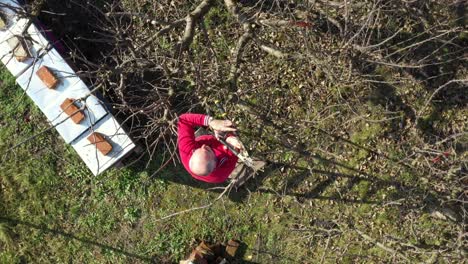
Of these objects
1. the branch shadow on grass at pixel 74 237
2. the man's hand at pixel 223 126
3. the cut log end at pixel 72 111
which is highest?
the cut log end at pixel 72 111

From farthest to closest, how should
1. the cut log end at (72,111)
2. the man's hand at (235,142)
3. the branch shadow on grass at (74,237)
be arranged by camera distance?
the branch shadow on grass at (74,237) < the cut log end at (72,111) < the man's hand at (235,142)

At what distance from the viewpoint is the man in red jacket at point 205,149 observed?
13.4 ft

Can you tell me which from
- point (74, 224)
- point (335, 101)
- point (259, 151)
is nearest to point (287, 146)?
point (259, 151)

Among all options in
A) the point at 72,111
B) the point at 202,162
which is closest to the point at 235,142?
the point at 202,162

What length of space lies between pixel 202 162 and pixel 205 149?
18 centimetres

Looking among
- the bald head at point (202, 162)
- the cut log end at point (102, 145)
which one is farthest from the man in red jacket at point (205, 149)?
the cut log end at point (102, 145)

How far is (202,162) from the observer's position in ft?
13.4

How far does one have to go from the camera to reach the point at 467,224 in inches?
210

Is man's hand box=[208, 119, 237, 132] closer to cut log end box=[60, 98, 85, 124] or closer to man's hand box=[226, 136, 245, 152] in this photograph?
man's hand box=[226, 136, 245, 152]

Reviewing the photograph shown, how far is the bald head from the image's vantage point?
4.08m

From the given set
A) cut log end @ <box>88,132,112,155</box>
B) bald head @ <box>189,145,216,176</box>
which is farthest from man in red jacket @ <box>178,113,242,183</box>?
cut log end @ <box>88,132,112,155</box>

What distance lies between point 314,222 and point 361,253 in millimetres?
640

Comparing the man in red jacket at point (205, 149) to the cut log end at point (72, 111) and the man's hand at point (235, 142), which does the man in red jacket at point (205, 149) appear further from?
the cut log end at point (72, 111)

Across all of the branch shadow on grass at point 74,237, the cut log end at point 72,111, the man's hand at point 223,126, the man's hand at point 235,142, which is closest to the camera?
the man's hand at point 223,126
